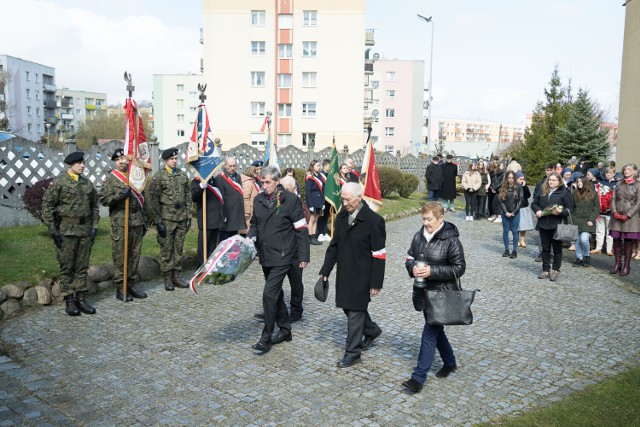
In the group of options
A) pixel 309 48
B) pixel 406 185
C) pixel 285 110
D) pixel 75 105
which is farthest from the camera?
pixel 75 105

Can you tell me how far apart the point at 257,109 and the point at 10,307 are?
45.4 metres

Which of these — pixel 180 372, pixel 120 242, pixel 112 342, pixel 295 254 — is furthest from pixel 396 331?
pixel 120 242

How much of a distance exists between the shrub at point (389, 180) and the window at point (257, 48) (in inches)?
1215

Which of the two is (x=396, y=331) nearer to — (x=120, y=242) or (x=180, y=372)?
(x=180, y=372)

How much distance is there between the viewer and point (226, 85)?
51.4 metres

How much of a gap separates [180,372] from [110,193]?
376 centimetres

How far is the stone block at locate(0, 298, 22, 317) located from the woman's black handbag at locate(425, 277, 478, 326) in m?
5.91

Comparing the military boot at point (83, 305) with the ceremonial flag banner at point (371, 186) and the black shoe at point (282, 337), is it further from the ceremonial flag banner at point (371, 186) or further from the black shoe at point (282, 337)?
the ceremonial flag banner at point (371, 186)

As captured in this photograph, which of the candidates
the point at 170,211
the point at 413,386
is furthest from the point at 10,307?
the point at 413,386

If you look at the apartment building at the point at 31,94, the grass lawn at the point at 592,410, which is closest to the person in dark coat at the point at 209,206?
the grass lawn at the point at 592,410

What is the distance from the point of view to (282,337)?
7.12 metres

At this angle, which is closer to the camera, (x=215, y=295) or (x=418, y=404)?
(x=418, y=404)

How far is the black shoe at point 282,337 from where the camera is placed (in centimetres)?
705

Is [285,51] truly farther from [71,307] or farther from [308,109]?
[71,307]
